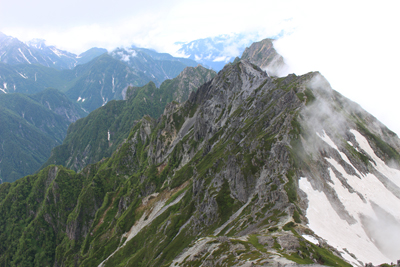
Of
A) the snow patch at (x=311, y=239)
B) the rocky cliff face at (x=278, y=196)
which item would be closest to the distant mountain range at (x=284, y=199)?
the snow patch at (x=311, y=239)

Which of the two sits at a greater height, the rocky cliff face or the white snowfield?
the rocky cliff face

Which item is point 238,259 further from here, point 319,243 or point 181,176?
point 181,176

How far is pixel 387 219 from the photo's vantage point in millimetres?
87188

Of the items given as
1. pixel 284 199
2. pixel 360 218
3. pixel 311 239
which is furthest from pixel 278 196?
pixel 360 218

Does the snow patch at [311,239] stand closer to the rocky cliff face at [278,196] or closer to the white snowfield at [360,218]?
the rocky cliff face at [278,196]

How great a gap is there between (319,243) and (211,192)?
58520 mm

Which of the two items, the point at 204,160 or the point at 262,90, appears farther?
the point at 262,90

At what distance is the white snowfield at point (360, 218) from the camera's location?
67812 mm

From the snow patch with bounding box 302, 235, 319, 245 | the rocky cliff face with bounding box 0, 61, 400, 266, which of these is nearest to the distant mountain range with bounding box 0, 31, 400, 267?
the snow patch with bounding box 302, 235, 319, 245

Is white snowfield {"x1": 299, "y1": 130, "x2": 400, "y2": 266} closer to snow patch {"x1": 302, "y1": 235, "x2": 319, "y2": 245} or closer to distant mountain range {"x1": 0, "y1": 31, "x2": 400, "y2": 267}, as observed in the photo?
distant mountain range {"x1": 0, "y1": 31, "x2": 400, "y2": 267}

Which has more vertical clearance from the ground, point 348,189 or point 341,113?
point 341,113

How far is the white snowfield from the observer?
67812mm

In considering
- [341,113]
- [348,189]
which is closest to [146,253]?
[348,189]

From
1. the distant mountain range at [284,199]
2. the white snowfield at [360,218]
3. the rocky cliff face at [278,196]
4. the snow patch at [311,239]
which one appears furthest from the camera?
the white snowfield at [360,218]
